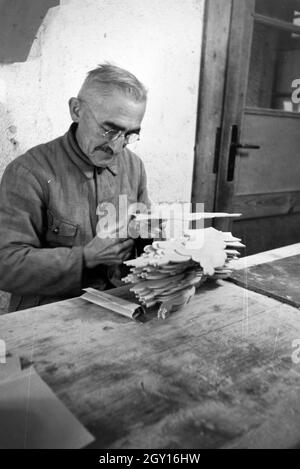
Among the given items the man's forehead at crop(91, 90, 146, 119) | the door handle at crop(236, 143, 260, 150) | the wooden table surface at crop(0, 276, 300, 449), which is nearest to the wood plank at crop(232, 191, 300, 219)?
the door handle at crop(236, 143, 260, 150)

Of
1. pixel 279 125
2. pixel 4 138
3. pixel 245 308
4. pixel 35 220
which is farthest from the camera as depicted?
pixel 279 125

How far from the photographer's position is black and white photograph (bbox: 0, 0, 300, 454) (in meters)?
0.80

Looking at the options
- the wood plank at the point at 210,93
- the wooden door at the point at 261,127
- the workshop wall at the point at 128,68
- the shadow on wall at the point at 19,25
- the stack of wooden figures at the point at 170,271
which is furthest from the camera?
the wooden door at the point at 261,127

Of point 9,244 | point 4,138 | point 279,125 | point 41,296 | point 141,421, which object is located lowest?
point 41,296

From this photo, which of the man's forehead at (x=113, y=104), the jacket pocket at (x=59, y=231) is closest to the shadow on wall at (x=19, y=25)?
the man's forehead at (x=113, y=104)

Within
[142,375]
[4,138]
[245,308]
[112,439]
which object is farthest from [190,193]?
[112,439]

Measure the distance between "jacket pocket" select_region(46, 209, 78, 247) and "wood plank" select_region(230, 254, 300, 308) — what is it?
715 millimetres

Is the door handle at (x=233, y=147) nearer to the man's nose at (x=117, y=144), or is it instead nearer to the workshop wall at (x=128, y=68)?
the workshop wall at (x=128, y=68)

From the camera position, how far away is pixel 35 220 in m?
1.71

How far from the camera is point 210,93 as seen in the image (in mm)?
2988

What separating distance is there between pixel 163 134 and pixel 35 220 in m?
1.39

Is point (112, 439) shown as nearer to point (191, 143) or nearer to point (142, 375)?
point (142, 375)

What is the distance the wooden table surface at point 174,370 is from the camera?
2.48 ft

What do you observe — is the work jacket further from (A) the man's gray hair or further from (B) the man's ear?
(A) the man's gray hair
